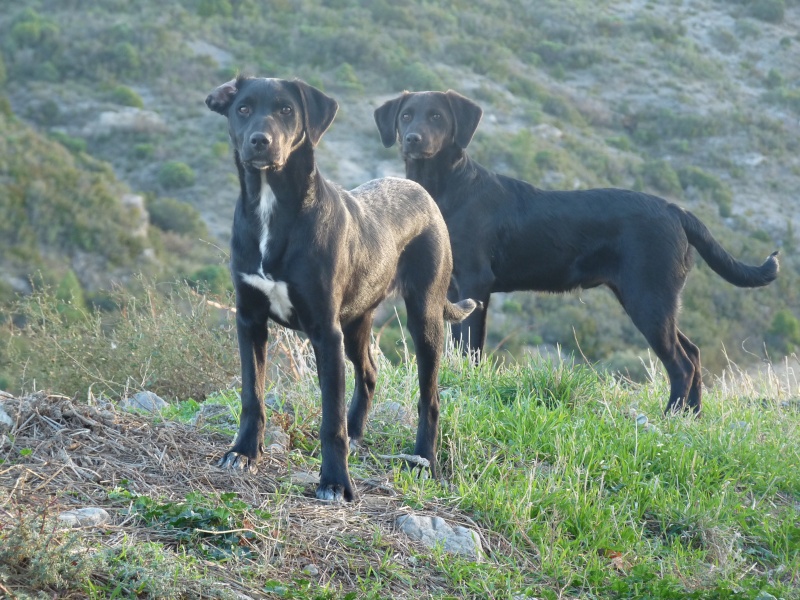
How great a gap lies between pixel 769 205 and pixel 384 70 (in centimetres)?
1381

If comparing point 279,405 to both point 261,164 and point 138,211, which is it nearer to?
point 261,164

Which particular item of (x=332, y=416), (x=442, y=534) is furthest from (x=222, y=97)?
(x=442, y=534)

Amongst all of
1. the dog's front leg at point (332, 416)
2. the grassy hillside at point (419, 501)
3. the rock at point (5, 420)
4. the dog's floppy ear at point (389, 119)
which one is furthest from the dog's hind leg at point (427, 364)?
the dog's floppy ear at point (389, 119)

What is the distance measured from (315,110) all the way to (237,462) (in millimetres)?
1685

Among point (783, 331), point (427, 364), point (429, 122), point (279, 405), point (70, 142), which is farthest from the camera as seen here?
point (70, 142)

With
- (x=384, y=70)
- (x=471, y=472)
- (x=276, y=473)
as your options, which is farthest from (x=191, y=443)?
(x=384, y=70)

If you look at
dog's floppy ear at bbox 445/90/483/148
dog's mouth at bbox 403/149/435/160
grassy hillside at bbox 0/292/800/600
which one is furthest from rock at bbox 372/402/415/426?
dog's floppy ear at bbox 445/90/483/148

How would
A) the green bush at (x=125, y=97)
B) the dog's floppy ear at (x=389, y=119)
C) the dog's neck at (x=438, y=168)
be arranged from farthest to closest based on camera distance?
1. the green bush at (x=125, y=97)
2. the dog's floppy ear at (x=389, y=119)
3. the dog's neck at (x=438, y=168)

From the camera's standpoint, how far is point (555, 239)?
7.64m

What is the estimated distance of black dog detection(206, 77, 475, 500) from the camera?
4.48 m

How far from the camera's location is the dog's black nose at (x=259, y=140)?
4391mm

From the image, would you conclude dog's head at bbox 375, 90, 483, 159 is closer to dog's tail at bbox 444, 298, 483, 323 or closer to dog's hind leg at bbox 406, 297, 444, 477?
dog's tail at bbox 444, 298, 483, 323

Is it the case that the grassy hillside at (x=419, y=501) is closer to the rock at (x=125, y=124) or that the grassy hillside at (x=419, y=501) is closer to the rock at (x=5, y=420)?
the rock at (x=5, y=420)

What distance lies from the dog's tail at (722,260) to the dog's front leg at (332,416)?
12.6ft
